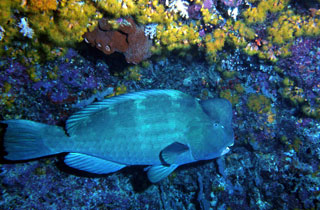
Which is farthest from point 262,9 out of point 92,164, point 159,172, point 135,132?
point 92,164

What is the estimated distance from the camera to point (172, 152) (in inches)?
95.0

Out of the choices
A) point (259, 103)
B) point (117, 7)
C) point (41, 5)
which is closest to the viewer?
point (41, 5)

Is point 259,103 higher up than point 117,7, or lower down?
lower down

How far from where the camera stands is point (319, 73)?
2996 millimetres

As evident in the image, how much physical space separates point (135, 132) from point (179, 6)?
191 cm

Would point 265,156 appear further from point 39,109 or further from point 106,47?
point 39,109

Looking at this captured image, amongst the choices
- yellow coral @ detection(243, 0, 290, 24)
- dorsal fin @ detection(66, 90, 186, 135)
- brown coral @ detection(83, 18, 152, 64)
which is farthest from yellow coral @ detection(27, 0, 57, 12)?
yellow coral @ detection(243, 0, 290, 24)

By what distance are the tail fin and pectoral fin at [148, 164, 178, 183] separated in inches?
54.3

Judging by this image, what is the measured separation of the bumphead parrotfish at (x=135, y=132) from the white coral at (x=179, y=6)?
3.85ft

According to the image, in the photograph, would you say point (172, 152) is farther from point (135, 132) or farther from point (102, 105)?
point (102, 105)

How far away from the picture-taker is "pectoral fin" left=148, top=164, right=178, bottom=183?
8.68ft

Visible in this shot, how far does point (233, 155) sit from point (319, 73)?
2.14 meters

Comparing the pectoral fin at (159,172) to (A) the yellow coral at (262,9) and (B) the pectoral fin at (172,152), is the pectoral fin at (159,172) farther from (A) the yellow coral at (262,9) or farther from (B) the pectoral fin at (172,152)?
(A) the yellow coral at (262,9)

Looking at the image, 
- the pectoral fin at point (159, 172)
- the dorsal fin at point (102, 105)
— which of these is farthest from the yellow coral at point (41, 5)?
the pectoral fin at point (159, 172)
